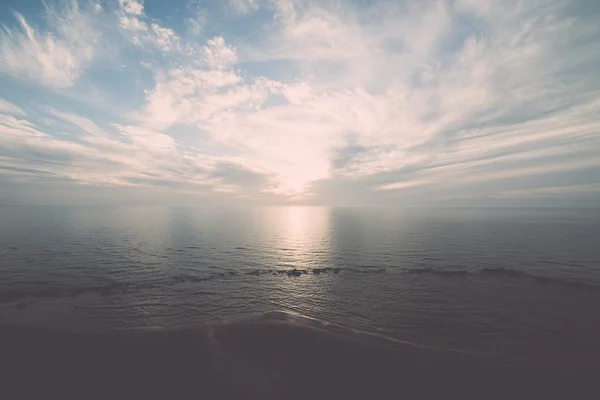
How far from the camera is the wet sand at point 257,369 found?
1755 cm

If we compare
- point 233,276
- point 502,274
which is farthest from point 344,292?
point 502,274

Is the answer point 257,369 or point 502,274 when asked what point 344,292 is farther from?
point 502,274

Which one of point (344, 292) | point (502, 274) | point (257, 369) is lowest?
point (257, 369)

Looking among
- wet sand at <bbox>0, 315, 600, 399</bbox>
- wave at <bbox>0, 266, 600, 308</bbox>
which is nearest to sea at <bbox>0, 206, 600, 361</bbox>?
wave at <bbox>0, 266, 600, 308</bbox>

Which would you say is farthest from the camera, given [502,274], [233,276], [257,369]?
[233,276]

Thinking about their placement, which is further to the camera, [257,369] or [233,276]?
[233,276]

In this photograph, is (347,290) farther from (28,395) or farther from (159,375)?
(28,395)

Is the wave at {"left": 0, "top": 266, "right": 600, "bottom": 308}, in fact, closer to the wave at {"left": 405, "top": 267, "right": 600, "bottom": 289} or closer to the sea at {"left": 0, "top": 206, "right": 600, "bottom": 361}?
the wave at {"left": 405, "top": 267, "right": 600, "bottom": 289}

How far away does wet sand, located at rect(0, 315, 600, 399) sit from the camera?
57.6 ft

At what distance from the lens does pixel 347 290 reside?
38.0 m

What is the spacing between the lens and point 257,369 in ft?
65.2

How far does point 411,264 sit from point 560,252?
40808 mm

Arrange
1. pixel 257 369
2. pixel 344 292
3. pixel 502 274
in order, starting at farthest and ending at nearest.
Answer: pixel 502 274, pixel 344 292, pixel 257 369

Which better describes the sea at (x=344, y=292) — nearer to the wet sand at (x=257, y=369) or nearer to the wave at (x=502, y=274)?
the wave at (x=502, y=274)
